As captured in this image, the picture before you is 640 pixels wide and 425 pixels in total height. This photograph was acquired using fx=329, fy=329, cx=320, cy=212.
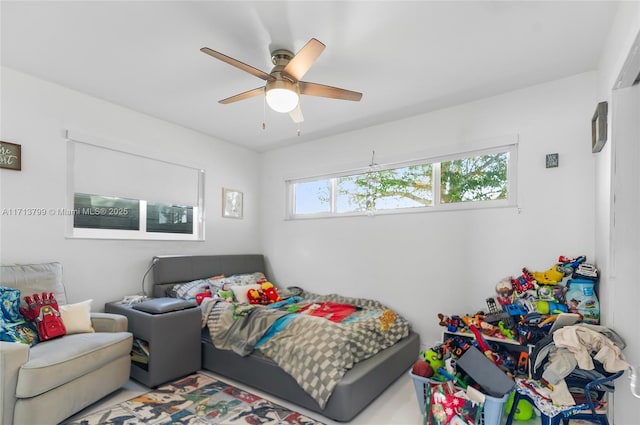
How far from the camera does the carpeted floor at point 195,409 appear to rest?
2193 millimetres

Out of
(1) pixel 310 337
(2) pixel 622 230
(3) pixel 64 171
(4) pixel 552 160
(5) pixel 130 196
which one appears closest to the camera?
(2) pixel 622 230

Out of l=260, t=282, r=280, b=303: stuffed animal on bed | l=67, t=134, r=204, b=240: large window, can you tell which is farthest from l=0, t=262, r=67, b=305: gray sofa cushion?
l=260, t=282, r=280, b=303: stuffed animal on bed

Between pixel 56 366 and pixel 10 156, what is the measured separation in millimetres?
1732

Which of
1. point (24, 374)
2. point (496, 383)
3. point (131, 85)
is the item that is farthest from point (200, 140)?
point (496, 383)

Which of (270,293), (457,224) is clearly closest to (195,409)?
(270,293)

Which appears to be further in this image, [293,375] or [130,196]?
[130,196]

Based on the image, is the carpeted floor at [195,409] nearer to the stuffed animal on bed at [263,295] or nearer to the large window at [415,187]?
the stuffed animal on bed at [263,295]

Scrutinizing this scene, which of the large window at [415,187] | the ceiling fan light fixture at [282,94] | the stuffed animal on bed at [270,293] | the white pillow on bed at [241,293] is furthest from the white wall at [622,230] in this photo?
the white pillow on bed at [241,293]

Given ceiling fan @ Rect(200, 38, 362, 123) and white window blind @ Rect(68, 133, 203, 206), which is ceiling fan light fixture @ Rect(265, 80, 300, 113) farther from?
white window blind @ Rect(68, 133, 203, 206)

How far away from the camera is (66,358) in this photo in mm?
2070

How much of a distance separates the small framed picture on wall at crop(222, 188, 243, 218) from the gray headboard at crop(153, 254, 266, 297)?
0.57 metres

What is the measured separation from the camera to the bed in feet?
7.25

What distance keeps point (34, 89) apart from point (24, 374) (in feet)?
7.41

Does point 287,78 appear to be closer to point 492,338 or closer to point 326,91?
point 326,91
